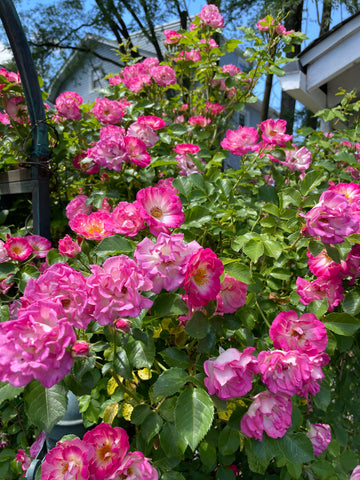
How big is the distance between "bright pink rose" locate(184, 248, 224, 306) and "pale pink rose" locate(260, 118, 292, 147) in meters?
0.94

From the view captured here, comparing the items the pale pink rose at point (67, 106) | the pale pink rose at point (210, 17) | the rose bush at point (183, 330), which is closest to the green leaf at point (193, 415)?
the rose bush at point (183, 330)

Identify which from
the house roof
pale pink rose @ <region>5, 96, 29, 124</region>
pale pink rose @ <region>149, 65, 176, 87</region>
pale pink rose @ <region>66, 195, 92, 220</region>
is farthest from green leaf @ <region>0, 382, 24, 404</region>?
the house roof

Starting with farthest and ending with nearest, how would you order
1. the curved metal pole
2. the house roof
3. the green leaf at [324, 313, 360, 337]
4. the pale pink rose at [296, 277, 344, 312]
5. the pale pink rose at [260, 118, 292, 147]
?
1. the house roof
2. the pale pink rose at [260, 118, 292, 147]
3. the curved metal pole
4. the pale pink rose at [296, 277, 344, 312]
5. the green leaf at [324, 313, 360, 337]

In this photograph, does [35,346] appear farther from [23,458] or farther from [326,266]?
[23,458]

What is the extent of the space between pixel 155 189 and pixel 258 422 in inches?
22.0

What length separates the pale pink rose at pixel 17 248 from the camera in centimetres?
125

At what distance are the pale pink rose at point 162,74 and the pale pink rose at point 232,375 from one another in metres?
1.62

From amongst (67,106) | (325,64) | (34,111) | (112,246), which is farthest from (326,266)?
(325,64)

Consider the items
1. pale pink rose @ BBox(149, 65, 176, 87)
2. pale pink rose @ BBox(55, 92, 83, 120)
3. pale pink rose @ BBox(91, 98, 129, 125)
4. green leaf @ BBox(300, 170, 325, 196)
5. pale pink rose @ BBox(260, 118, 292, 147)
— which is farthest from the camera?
pale pink rose @ BBox(149, 65, 176, 87)

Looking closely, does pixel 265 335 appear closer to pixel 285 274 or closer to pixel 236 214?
pixel 285 274

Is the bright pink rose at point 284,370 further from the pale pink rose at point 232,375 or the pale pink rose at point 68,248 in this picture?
the pale pink rose at point 68,248

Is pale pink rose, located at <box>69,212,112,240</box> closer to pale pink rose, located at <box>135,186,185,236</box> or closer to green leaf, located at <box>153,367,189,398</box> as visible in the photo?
pale pink rose, located at <box>135,186,185,236</box>

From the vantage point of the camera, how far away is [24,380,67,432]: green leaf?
0.70 m

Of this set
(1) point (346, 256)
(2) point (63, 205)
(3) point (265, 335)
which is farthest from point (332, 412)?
(2) point (63, 205)
